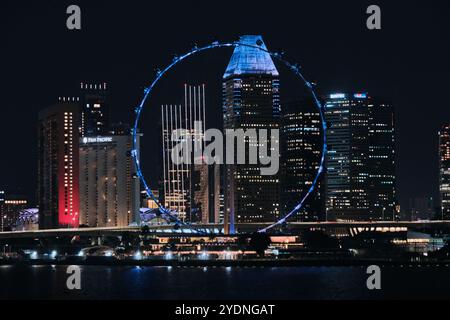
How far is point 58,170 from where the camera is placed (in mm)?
193750

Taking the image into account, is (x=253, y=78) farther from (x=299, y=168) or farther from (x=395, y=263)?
(x=299, y=168)

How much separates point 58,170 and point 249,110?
199ft

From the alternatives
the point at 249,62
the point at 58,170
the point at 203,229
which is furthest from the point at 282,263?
the point at 58,170

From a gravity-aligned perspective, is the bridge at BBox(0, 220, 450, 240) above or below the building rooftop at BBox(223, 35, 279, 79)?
below

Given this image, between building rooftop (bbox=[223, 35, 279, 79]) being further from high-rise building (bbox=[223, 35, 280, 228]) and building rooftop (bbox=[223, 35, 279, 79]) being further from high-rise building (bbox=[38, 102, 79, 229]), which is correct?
high-rise building (bbox=[38, 102, 79, 229])

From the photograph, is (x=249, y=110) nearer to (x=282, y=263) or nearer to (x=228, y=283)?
(x=282, y=263)

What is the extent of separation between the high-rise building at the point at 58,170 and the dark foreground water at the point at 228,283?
2875 inches

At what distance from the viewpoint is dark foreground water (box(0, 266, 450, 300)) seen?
83.4m

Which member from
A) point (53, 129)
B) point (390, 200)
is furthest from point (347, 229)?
point (53, 129)

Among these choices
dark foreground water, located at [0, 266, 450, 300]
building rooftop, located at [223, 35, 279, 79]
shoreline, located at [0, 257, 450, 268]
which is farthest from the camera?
building rooftop, located at [223, 35, 279, 79]

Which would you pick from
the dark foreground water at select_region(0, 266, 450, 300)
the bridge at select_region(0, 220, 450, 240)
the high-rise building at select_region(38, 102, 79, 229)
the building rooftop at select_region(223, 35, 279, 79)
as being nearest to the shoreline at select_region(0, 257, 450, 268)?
the dark foreground water at select_region(0, 266, 450, 300)

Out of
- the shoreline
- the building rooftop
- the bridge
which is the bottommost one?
the shoreline

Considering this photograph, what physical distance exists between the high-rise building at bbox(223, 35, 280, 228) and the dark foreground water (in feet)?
51.2
